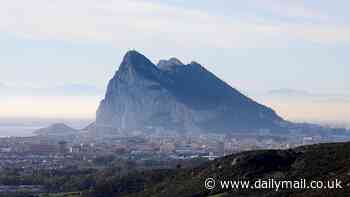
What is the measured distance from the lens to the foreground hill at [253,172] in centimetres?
10794

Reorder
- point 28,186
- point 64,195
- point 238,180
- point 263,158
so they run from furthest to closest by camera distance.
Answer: point 28,186 → point 64,195 → point 263,158 → point 238,180

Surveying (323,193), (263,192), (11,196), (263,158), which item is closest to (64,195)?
(11,196)

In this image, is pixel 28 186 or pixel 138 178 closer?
pixel 138 178

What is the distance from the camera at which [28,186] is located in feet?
579

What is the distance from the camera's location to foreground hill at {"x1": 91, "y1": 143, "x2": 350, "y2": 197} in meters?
108

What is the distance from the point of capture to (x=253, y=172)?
122 m

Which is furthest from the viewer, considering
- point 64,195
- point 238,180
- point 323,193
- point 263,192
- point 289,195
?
point 64,195

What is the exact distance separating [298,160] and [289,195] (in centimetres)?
2672

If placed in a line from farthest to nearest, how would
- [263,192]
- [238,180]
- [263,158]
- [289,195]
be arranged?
1. [263,158]
2. [238,180]
3. [263,192]
4. [289,195]

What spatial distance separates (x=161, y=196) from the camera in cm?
12062

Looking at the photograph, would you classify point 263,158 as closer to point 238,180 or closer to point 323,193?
point 238,180

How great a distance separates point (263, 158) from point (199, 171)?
1117 cm

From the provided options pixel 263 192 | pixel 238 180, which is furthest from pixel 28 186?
pixel 263 192

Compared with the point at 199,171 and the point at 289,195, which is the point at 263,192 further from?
the point at 199,171
